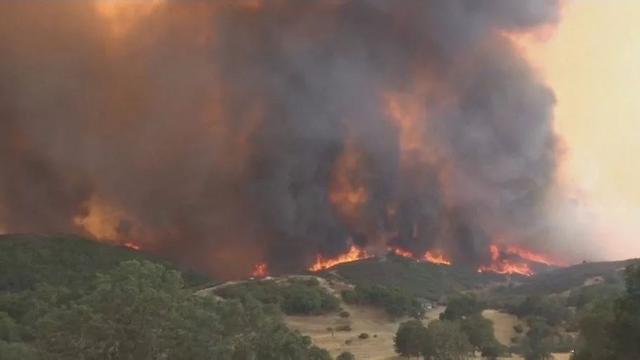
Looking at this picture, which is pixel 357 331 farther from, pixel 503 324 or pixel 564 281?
pixel 564 281

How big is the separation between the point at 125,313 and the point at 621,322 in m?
12.0

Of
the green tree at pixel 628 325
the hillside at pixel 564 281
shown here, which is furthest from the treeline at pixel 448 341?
the hillside at pixel 564 281

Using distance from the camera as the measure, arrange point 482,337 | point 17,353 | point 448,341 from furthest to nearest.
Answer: point 482,337 → point 448,341 → point 17,353

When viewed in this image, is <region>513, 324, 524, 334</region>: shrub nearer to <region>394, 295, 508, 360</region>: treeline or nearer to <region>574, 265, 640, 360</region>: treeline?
<region>394, 295, 508, 360</region>: treeline

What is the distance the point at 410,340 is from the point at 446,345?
102 inches

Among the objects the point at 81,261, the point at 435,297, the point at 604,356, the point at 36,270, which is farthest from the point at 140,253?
the point at 604,356

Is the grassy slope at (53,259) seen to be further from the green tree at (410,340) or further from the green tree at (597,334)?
the green tree at (597,334)

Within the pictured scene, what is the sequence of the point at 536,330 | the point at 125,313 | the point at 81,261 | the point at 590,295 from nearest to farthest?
the point at 125,313 → the point at 536,330 → the point at 590,295 → the point at 81,261

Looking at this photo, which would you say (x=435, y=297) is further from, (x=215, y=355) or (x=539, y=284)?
(x=215, y=355)

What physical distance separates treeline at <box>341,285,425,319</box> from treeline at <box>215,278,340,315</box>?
1.95 meters

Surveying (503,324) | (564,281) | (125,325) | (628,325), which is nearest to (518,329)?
(503,324)

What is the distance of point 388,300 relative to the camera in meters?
59.5

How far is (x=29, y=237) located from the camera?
74.6 metres

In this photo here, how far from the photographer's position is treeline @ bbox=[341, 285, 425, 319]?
58.0 meters
